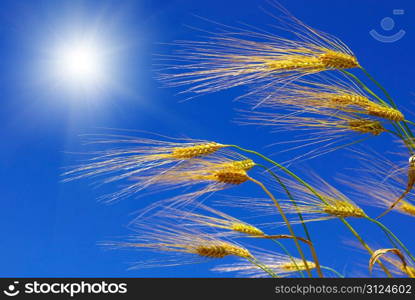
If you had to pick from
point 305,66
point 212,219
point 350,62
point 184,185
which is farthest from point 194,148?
point 350,62

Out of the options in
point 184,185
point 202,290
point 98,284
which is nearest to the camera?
point 202,290

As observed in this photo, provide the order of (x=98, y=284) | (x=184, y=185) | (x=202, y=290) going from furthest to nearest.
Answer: (x=184, y=185), (x=98, y=284), (x=202, y=290)

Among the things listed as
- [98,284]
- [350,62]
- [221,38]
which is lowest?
[98,284]

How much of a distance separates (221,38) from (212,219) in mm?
778

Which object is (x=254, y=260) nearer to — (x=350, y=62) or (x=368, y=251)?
(x=368, y=251)

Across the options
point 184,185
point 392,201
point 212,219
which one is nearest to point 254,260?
point 212,219

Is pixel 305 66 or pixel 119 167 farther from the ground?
pixel 305 66

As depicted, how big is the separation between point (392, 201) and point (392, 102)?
437 mm

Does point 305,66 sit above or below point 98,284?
above

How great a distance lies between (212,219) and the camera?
249cm

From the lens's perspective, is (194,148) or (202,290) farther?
(194,148)

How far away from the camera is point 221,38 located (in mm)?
2342

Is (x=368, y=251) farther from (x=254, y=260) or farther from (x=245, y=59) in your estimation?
(x=245, y=59)

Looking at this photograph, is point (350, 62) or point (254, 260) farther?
point (254, 260)
